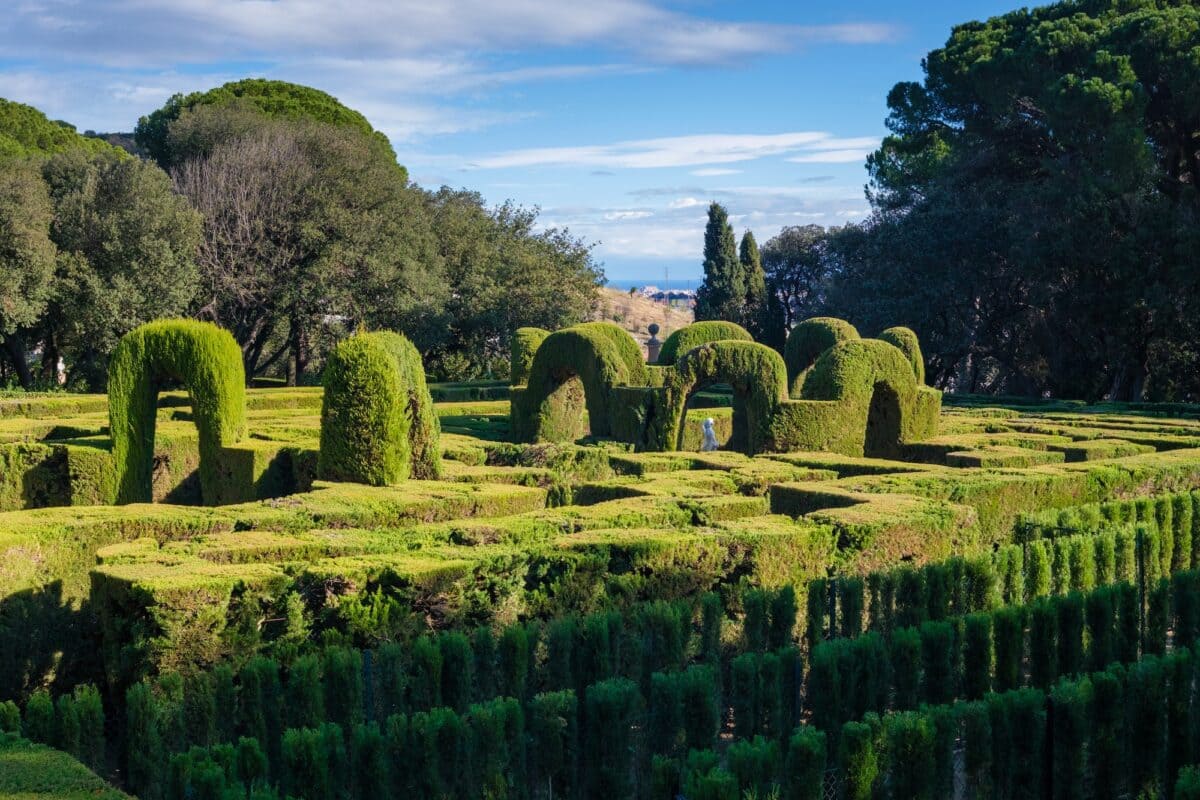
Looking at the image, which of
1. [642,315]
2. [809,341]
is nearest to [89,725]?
[809,341]

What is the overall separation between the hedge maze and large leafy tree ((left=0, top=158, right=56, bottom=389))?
16896 millimetres

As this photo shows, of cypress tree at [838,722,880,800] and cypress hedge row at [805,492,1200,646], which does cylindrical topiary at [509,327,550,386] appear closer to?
cypress hedge row at [805,492,1200,646]

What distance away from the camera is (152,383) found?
14.9 metres

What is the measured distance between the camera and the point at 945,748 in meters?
7.05

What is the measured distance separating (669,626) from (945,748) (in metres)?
2.31

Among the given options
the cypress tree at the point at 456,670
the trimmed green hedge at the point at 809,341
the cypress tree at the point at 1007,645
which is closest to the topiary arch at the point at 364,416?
the cypress tree at the point at 456,670

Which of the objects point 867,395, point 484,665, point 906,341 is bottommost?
point 484,665

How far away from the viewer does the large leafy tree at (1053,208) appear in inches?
1259

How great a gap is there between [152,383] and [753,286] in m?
51.4

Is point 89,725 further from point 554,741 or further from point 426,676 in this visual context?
point 554,741

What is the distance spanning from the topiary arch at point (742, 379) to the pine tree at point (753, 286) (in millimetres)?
45434

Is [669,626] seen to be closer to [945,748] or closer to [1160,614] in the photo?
[945,748]

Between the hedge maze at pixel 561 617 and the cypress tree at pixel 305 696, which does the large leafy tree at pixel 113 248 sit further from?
the cypress tree at pixel 305 696

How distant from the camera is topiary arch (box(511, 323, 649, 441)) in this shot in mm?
20094
